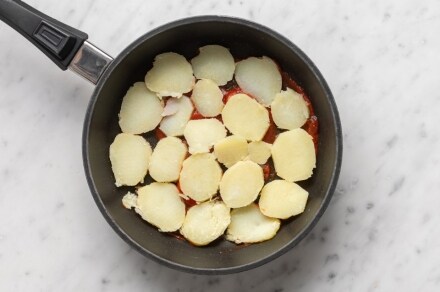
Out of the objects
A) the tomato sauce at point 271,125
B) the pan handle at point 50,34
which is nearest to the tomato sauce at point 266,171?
the tomato sauce at point 271,125

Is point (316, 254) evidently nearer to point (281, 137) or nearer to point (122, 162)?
point (281, 137)

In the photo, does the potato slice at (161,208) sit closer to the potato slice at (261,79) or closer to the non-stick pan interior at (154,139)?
the non-stick pan interior at (154,139)

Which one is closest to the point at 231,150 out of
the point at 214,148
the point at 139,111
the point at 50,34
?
the point at 214,148

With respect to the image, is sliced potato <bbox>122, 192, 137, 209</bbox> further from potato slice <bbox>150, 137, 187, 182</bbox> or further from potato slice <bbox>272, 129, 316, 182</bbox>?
potato slice <bbox>272, 129, 316, 182</bbox>

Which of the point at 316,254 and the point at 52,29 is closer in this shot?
the point at 52,29

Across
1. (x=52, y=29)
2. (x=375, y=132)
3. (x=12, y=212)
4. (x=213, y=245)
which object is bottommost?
(x=12, y=212)

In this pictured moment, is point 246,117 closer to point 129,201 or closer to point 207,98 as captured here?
point 207,98

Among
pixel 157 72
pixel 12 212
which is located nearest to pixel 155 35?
pixel 157 72

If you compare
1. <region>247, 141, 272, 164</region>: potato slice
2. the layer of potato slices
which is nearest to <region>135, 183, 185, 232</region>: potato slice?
the layer of potato slices
